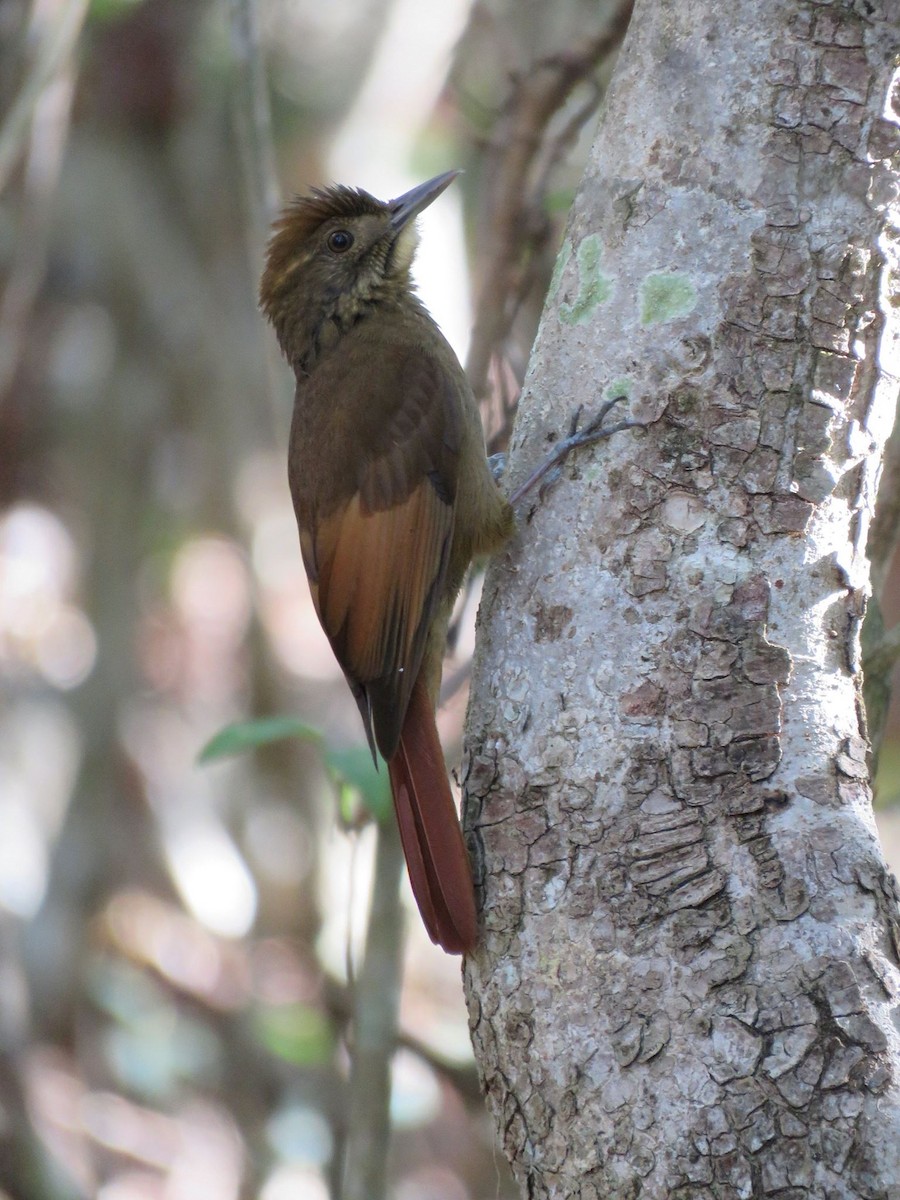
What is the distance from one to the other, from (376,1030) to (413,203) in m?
1.76

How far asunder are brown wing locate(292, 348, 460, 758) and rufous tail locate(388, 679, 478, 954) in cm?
12

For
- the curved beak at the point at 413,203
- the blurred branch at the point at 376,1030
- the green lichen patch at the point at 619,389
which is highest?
the curved beak at the point at 413,203

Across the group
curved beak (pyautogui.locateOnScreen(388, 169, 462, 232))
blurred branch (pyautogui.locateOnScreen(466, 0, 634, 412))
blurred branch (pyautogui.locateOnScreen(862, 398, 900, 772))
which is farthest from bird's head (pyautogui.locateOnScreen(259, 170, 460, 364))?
blurred branch (pyautogui.locateOnScreen(862, 398, 900, 772))

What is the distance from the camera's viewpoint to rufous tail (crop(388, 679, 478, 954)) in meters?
1.83

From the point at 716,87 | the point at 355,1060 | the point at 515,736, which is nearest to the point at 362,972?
the point at 355,1060

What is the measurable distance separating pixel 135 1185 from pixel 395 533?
3333 millimetres

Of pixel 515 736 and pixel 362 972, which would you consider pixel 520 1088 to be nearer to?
pixel 515 736

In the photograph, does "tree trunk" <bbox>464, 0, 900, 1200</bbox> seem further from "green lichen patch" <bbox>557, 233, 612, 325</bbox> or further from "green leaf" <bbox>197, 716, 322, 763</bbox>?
"green leaf" <bbox>197, 716, 322, 763</bbox>

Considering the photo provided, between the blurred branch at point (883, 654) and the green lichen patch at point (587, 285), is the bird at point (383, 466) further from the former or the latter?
→ the blurred branch at point (883, 654)

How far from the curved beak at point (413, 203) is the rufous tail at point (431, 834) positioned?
118 cm

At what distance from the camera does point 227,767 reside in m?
5.48

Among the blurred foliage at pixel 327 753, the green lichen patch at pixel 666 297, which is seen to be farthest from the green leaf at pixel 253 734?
the green lichen patch at pixel 666 297

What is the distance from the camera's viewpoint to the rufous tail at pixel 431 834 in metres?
1.83

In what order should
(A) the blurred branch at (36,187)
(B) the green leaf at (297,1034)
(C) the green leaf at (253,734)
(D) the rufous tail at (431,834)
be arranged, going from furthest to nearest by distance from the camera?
(B) the green leaf at (297,1034), (A) the blurred branch at (36,187), (C) the green leaf at (253,734), (D) the rufous tail at (431,834)
